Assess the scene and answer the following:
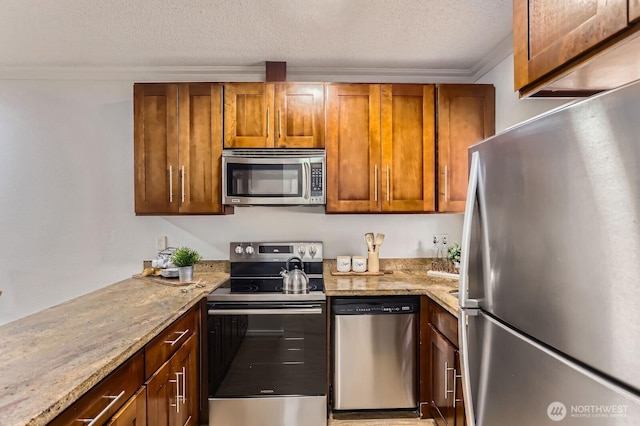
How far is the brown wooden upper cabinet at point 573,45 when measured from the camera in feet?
2.64

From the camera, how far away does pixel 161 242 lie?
296 cm

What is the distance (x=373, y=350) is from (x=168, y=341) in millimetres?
1247

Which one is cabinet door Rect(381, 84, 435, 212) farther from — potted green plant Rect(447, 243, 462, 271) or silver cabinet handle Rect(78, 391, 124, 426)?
silver cabinet handle Rect(78, 391, 124, 426)

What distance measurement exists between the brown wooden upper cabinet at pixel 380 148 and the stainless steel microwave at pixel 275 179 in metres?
0.11

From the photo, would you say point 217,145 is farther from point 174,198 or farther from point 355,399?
point 355,399

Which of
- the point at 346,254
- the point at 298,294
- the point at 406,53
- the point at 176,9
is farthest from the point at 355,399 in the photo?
the point at 176,9

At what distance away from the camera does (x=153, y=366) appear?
5.24 ft

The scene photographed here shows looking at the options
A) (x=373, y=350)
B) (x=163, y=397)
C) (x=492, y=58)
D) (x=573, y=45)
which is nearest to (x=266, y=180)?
(x=373, y=350)

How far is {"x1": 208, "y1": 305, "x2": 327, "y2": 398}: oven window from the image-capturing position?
229cm

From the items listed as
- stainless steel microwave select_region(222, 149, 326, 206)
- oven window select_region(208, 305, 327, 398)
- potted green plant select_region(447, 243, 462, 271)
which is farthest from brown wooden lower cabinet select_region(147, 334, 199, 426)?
potted green plant select_region(447, 243, 462, 271)

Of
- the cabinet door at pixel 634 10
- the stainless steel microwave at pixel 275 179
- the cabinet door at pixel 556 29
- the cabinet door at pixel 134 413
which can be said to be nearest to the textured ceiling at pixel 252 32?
the stainless steel microwave at pixel 275 179

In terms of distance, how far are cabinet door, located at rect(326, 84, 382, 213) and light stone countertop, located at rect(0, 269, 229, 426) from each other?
1173mm

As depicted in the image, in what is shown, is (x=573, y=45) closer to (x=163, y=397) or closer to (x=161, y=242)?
(x=163, y=397)

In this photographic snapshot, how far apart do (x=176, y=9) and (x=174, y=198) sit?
1182 millimetres
